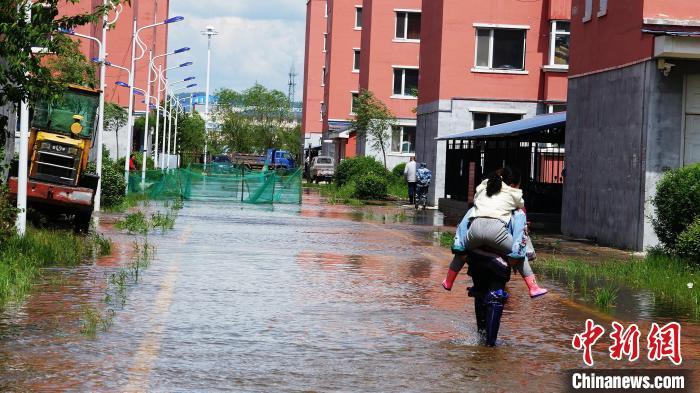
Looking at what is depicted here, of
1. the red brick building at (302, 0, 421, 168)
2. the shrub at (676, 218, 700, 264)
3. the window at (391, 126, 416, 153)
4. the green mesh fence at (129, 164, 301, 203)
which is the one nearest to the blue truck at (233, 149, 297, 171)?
the red brick building at (302, 0, 421, 168)

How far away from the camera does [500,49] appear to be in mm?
48188

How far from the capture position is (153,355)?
10.1 meters

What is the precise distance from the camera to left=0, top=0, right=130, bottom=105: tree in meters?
14.9

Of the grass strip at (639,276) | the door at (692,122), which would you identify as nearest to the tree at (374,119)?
the door at (692,122)

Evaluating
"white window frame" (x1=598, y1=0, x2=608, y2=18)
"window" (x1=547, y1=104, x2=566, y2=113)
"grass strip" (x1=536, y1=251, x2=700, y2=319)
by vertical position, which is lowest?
"grass strip" (x1=536, y1=251, x2=700, y2=319)

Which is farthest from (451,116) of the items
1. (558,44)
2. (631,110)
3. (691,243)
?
(691,243)

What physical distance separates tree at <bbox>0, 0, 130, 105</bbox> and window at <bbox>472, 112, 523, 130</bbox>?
3283cm

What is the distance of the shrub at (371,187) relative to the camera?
51.0 metres

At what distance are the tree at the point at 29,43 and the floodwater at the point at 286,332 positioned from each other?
2.45 meters

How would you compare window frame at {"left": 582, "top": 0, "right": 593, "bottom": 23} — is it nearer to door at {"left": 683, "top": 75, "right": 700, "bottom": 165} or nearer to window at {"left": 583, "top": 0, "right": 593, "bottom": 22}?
window at {"left": 583, "top": 0, "right": 593, "bottom": 22}

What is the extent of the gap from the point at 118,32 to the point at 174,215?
68.0 metres

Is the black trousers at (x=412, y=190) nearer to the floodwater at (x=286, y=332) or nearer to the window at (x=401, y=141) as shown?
the window at (x=401, y=141)

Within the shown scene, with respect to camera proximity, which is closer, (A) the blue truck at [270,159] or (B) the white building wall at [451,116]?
(B) the white building wall at [451,116]

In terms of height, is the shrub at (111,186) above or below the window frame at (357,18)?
below
